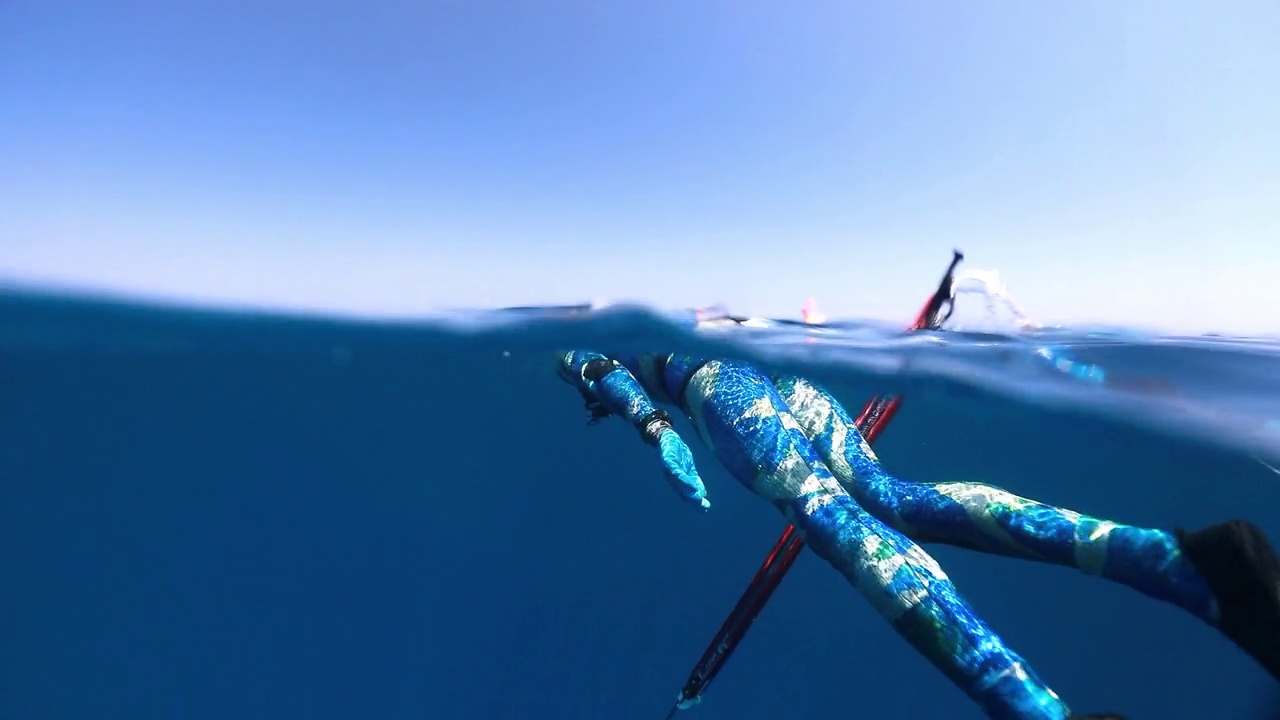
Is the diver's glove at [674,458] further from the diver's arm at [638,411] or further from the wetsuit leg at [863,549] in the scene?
the wetsuit leg at [863,549]

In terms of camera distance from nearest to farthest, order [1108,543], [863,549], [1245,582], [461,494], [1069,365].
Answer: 1. [1245,582]
2. [1108,543]
3. [863,549]
4. [1069,365]
5. [461,494]

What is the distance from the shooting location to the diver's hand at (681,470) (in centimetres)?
453

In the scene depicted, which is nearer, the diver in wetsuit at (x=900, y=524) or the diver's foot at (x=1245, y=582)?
the diver's foot at (x=1245, y=582)

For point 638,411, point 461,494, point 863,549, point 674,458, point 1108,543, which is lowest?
point 461,494

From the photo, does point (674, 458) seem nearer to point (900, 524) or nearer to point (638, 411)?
point (638, 411)

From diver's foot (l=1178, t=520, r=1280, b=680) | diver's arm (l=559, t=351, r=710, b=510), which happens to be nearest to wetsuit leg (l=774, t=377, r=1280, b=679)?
diver's foot (l=1178, t=520, r=1280, b=680)

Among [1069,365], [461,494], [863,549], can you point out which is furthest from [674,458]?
[461,494]

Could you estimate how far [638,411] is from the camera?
19.1 feet

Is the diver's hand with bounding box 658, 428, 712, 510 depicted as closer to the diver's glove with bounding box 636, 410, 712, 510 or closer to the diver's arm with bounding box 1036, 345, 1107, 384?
the diver's glove with bounding box 636, 410, 712, 510

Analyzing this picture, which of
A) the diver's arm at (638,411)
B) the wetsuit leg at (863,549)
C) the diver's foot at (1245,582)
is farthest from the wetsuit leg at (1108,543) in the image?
the diver's arm at (638,411)

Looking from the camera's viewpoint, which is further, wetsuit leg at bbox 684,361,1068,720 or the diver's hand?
the diver's hand

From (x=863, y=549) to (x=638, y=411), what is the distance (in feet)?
8.48

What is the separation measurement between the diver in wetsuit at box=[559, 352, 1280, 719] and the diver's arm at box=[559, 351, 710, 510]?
0.02 meters

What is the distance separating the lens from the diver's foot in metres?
2.65
